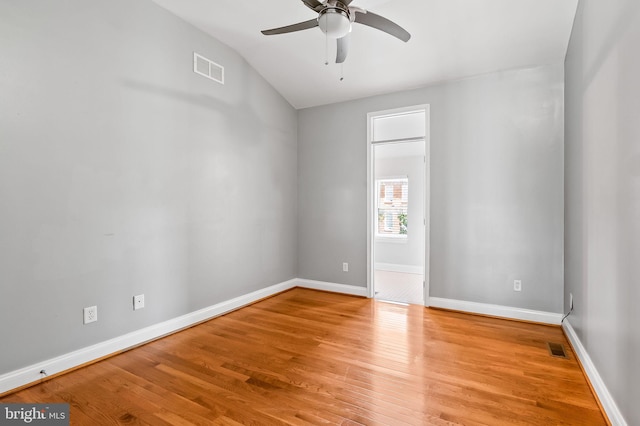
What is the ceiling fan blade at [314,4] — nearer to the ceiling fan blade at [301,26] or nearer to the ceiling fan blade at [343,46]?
the ceiling fan blade at [301,26]

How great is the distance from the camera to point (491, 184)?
3.66m

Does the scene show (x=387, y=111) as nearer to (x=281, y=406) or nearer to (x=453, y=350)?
(x=453, y=350)

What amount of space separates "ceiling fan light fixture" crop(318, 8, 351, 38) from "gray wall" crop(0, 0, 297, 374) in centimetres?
183

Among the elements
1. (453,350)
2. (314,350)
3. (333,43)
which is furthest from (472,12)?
(314,350)

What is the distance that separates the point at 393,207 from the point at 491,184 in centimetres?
308

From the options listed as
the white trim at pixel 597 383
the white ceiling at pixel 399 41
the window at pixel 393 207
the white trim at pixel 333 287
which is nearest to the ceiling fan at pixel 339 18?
the white ceiling at pixel 399 41

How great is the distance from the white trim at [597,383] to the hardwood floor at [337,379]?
0.07m

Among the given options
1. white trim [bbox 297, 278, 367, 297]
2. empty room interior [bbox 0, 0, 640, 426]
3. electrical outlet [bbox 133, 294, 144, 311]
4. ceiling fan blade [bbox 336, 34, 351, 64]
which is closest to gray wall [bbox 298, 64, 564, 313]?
empty room interior [bbox 0, 0, 640, 426]

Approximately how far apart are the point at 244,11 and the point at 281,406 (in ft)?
11.3

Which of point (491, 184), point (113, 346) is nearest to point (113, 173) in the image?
point (113, 346)

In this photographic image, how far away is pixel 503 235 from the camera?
11.8ft

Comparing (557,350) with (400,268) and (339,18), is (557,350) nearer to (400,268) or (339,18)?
(339,18)

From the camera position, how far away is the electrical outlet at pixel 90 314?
2.55 meters
